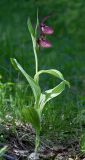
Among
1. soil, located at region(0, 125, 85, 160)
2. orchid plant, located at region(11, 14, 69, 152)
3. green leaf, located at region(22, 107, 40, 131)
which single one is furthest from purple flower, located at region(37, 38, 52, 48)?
soil, located at region(0, 125, 85, 160)

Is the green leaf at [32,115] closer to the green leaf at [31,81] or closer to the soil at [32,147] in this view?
the green leaf at [31,81]

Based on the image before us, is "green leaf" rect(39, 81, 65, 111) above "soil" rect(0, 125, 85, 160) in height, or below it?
above

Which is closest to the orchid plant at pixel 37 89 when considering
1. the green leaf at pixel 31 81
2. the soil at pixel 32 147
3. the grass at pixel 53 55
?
the green leaf at pixel 31 81

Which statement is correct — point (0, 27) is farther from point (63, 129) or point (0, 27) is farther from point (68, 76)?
point (63, 129)

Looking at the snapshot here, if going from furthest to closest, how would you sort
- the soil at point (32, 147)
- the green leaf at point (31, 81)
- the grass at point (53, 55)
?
1. the grass at point (53, 55)
2. the soil at point (32, 147)
3. the green leaf at point (31, 81)

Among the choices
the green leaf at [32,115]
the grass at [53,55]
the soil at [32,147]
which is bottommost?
the grass at [53,55]

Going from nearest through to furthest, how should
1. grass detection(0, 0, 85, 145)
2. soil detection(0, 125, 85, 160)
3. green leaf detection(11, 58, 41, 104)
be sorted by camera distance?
green leaf detection(11, 58, 41, 104) → soil detection(0, 125, 85, 160) → grass detection(0, 0, 85, 145)

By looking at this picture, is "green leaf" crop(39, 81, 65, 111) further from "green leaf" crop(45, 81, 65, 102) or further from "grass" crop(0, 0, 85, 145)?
"grass" crop(0, 0, 85, 145)

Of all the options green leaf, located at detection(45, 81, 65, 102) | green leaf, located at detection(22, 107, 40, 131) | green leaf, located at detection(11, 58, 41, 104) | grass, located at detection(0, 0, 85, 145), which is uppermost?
green leaf, located at detection(11, 58, 41, 104)
